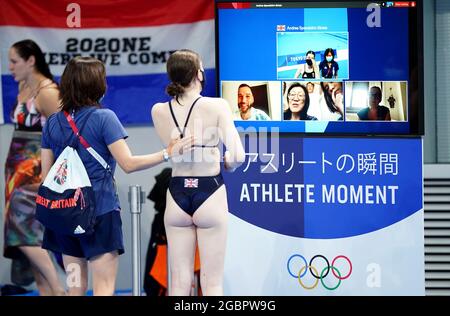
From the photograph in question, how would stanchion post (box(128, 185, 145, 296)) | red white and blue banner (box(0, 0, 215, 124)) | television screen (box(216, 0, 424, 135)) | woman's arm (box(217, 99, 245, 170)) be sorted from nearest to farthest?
1. woman's arm (box(217, 99, 245, 170))
2. stanchion post (box(128, 185, 145, 296))
3. television screen (box(216, 0, 424, 135))
4. red white and blue banner (box(0, 0, 215, 124))

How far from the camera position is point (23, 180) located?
670cm

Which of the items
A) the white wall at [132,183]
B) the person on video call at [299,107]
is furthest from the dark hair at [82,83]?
the white wall at [132,183]

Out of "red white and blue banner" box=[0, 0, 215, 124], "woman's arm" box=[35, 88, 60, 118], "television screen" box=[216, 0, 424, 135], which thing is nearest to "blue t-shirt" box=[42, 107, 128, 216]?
"television screen" box=[216, 0, 424, 135]

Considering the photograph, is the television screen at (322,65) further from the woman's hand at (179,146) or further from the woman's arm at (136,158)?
the woman's arm at (136,158)

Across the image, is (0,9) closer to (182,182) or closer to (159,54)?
(159,54)

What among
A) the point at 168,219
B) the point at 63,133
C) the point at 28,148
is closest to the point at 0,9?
the point at 28,148

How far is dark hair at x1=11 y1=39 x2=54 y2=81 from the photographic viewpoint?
6.62 metres

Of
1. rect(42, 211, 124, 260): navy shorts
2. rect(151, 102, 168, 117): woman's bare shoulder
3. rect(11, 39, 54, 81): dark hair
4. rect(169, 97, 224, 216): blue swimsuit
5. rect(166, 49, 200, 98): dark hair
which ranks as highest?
rect(11, 39, 54, 81): dark hair

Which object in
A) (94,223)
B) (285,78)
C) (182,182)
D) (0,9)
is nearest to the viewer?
(94,223)

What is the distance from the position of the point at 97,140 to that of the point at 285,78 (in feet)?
4.55

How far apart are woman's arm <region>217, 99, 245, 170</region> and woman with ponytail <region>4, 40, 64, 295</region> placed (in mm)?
1635

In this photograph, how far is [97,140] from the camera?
208 inches

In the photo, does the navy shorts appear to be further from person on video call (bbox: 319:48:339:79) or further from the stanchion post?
person on video call (bbox: 319:48:339:79)

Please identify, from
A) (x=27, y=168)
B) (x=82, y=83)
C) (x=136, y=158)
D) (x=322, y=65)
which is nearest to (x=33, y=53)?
(x=27, y=168)
